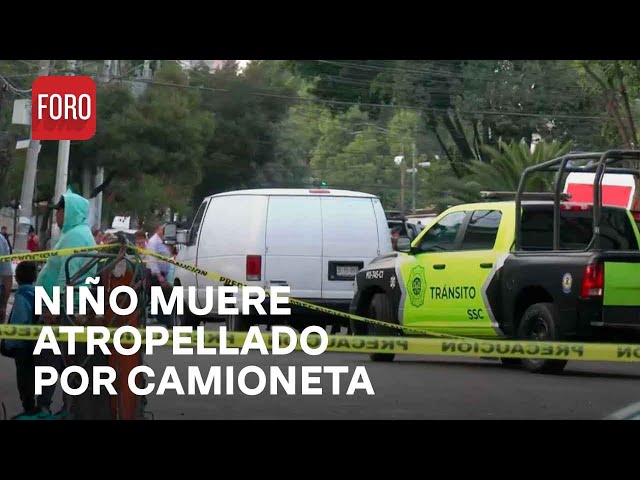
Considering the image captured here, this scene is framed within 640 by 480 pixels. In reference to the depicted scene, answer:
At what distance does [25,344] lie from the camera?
1086cm

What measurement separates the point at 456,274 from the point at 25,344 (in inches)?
237

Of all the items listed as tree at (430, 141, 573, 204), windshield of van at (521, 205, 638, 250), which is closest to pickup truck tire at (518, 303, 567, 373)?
windshield of van at (521, 205, 638, 250)

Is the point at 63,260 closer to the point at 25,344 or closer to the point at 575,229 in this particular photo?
the point at 25,344

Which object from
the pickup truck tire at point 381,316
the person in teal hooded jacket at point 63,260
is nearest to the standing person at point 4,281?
the person in teal hooded jacket at point 63,260

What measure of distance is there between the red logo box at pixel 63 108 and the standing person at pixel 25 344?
92.0ft

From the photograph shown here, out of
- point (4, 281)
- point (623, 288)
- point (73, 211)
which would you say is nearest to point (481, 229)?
point (623, 288)

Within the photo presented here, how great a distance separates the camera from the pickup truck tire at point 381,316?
16547 millimetres

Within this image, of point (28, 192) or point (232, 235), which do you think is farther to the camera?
point (28, 192)

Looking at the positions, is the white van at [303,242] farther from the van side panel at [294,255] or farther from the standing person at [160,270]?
the standing person at [160,270]

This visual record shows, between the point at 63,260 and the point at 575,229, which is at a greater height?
the point at 575,229

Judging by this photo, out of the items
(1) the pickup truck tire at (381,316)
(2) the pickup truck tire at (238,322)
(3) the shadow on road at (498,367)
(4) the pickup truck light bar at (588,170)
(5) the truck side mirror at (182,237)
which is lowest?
(3) the shadow on road at (498,367)
